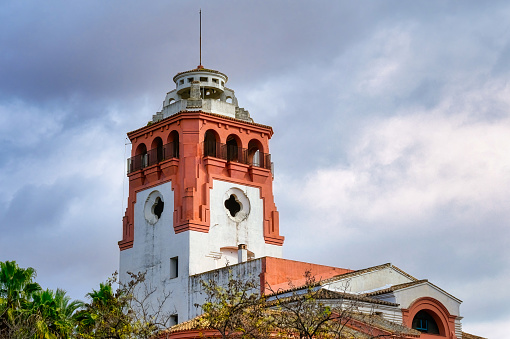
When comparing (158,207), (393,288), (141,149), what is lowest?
(393,288)

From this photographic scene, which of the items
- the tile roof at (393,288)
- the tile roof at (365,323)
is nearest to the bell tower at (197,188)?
the tile roof at (393,288)

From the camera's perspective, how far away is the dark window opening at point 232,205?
173 feet

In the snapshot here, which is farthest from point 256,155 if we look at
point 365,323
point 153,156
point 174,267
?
point 365,323

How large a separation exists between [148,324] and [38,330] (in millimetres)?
9549

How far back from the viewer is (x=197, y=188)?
5122cm

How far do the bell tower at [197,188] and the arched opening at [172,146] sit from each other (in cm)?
6

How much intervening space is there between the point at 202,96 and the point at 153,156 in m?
3.93

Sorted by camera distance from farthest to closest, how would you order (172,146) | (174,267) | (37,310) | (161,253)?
(172,146) < (161,253) < (174,267) < (37,310)

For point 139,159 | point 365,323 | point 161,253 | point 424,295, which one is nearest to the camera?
point 365,323

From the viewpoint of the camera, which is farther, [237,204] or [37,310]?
[237,204]

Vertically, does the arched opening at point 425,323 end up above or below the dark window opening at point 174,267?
below

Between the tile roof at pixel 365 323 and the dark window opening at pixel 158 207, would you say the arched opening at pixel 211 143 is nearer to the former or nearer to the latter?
the dark window opening at pixel 158 207

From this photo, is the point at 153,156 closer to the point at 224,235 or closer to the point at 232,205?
the point at 232,205

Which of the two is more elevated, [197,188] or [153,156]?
[153,156]
